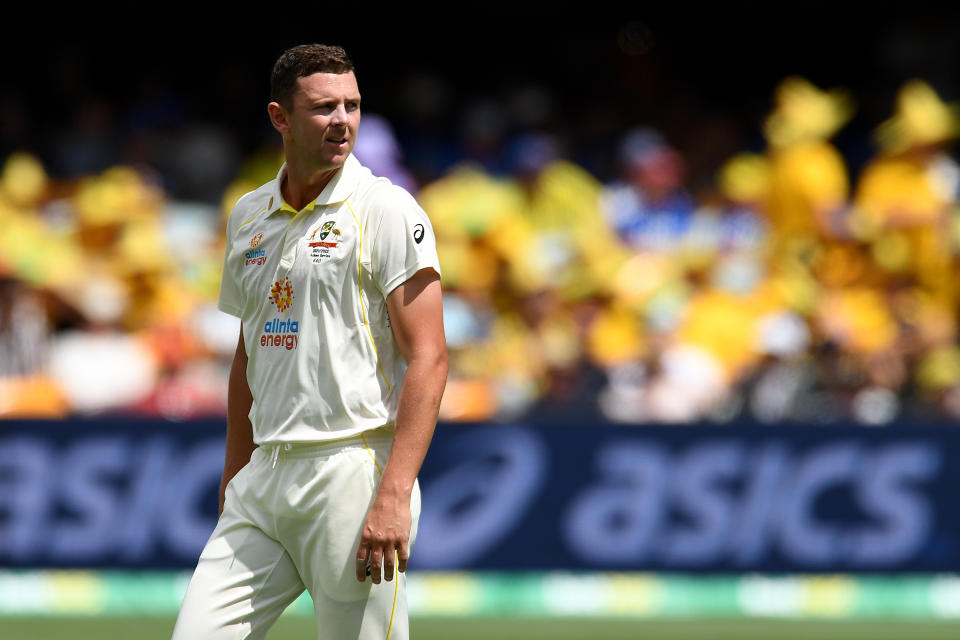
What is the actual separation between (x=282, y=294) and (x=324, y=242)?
18 centimetres

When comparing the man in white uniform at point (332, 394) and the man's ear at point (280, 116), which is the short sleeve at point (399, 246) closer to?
the man in white uniform at point (332, 394)

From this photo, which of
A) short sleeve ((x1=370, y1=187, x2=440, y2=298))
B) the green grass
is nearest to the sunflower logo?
short sleeve ((x1=370, y1=187, x2=440, y2=298))

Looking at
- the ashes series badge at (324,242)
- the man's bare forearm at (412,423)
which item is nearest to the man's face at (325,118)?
the ashes series badge at (324,242)

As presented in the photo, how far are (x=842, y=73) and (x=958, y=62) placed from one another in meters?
1.20

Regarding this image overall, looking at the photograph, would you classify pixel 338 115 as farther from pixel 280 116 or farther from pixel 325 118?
pixel 280 116

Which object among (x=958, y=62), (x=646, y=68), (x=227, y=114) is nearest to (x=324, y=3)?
(x=227, y=114)

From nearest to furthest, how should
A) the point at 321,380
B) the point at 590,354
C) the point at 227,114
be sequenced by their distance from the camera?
1. the point at 321,380
2. the point at 590,354
3. the point at 227,114

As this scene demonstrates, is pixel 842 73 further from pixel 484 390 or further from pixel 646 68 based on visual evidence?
pixel 484 390

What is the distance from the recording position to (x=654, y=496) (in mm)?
8891

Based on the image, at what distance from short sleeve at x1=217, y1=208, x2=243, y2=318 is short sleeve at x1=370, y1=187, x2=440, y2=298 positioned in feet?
1.70

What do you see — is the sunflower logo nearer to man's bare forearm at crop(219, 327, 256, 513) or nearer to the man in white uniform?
the man in white uniform

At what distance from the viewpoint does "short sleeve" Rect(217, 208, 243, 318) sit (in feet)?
13.1

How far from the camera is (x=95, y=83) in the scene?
42.5 ft

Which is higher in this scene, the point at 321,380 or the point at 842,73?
the point at 842,73
